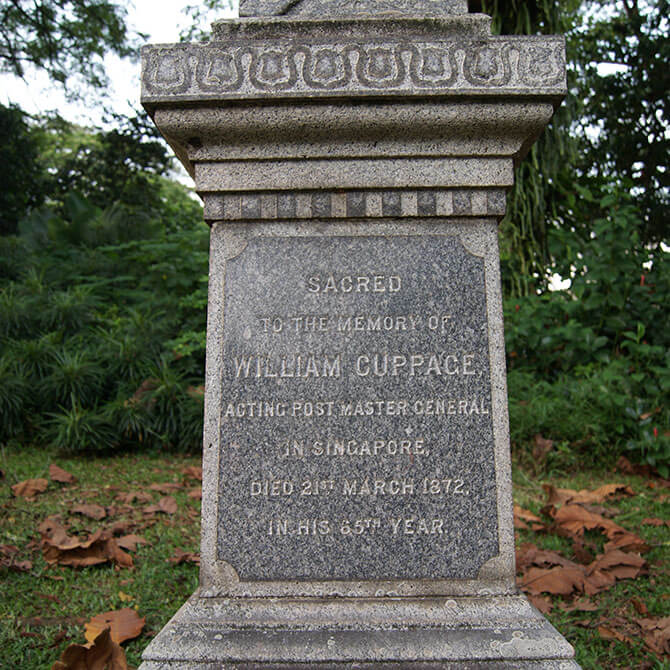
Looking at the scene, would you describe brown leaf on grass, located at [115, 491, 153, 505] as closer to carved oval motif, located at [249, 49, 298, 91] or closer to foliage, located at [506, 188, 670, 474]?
foliage, located at [506, 188, 670, 474]

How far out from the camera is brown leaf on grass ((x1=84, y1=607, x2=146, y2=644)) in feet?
8.95

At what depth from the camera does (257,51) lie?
84.0 inches

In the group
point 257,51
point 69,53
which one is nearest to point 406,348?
point 257,51

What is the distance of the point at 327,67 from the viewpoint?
212cm

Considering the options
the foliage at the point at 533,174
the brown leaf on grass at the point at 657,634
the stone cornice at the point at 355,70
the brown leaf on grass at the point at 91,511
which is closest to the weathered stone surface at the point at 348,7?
the stone cornice at the point at 355,70

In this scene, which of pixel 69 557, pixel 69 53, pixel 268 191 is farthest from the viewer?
pixel 69 53

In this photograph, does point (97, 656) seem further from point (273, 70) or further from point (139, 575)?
point (273, 70)

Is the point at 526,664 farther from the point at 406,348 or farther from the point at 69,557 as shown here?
the point at 69,557

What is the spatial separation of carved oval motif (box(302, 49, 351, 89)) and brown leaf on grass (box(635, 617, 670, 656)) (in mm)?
2494

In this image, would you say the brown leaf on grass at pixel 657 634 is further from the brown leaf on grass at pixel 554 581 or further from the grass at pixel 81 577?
the grass at pixel 81 577

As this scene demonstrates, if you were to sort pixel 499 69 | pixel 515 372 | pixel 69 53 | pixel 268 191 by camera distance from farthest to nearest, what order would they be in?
pixel 69 53 → pixel 515 372 → pixel 268 191 → pixel 499 69

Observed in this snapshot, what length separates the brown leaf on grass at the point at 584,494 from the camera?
14.2ft

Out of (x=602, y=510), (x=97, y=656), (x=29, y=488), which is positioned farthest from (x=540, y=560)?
(x=29, y=488)

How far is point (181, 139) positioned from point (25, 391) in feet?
15.6
